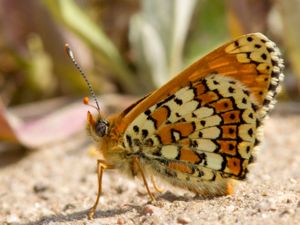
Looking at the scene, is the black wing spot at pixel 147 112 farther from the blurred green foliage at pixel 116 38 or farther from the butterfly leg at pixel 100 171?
the blurred green foliage at pixel 116 38

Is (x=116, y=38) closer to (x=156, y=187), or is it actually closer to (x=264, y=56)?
(x=156, y=187)

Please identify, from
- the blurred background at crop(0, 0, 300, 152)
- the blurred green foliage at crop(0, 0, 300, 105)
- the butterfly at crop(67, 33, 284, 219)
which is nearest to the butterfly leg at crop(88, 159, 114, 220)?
the butterfly at crop(67, 33, 284, 219)

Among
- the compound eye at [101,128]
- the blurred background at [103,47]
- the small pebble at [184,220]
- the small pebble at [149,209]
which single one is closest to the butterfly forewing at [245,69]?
the compound eye at [101,128]

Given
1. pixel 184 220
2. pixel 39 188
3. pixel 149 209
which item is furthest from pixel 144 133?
pixel 39 188

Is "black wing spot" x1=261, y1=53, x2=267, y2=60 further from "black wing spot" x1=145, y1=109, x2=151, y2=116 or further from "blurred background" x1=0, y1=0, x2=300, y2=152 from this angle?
"blurred background" x1=0, y1=0, x2=300, y2=152

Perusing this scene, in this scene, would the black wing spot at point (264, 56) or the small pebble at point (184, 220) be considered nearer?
the small pebble at point (184, 220)
